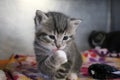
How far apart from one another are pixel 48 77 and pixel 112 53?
2.59ft

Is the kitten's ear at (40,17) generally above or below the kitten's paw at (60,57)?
above

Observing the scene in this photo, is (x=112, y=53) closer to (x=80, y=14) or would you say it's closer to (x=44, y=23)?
(x=80, y=14)

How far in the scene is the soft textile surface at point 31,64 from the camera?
50.7 inches

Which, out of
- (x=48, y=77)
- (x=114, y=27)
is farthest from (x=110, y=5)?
(x=48, y=77)

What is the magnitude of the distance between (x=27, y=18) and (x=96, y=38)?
1.93 feet

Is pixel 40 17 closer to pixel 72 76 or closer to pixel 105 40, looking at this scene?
pixel 72 76

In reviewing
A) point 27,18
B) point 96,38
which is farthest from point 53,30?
point 96,38

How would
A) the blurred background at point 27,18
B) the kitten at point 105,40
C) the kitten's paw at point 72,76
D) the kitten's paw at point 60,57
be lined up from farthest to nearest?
the kitten at point 105,40
the blurred background at point 27,18
the kitten's paw at point 72,76
the kitten's paw at point 60,57

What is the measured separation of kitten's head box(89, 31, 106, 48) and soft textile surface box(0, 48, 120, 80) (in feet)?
0.54

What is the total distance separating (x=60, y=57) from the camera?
3.51 ft

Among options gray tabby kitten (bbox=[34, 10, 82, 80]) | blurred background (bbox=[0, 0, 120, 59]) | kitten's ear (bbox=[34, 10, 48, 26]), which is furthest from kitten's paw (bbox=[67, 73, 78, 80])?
blurred background (bbox=[0, 0, 120, 59])

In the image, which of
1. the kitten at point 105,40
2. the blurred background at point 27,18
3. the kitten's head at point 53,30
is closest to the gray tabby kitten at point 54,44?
the kitten's head at point 53,30

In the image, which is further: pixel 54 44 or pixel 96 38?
pixel 96 38

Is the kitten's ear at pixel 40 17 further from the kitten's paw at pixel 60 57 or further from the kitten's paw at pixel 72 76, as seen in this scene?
the kitten's paw at pixel 72 76
